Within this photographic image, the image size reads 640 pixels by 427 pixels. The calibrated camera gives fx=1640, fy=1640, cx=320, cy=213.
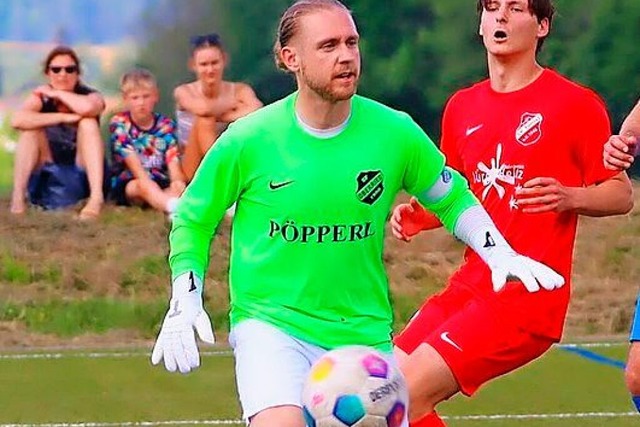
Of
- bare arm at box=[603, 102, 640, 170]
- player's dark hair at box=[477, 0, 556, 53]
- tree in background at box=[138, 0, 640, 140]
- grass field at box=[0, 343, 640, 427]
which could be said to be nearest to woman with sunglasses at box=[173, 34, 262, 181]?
tree in background at box=[138, 0, 640, 140]

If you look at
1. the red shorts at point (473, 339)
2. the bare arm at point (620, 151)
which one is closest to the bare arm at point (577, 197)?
the bare arm at point (620, 151)

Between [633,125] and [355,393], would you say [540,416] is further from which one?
[355,393]

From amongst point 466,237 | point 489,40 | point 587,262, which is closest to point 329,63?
point 466,237

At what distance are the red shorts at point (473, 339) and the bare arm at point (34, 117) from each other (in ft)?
22.8

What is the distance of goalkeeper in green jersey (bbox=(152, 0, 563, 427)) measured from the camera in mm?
4863

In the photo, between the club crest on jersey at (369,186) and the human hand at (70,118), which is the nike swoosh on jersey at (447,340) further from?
the human hand at (70,118)

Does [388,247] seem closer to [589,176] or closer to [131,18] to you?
[131,18]

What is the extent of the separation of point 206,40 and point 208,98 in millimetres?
445

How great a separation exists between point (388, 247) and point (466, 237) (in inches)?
311

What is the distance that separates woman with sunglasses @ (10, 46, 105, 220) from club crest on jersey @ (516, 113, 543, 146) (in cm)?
693

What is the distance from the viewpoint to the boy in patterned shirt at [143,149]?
40.8 feet

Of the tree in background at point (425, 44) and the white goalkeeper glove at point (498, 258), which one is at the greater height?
the tree in background at point (425, 44)

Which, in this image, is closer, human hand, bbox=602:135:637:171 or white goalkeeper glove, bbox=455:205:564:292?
white goalkeeper glove, bbox=455:205:564:292

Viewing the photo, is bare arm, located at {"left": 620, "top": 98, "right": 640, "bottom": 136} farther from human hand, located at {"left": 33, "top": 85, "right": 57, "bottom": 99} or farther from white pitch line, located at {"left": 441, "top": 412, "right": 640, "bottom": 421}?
human hand, located at {"left": 33, "top": 85, "right": 57, "bottom": 99}
